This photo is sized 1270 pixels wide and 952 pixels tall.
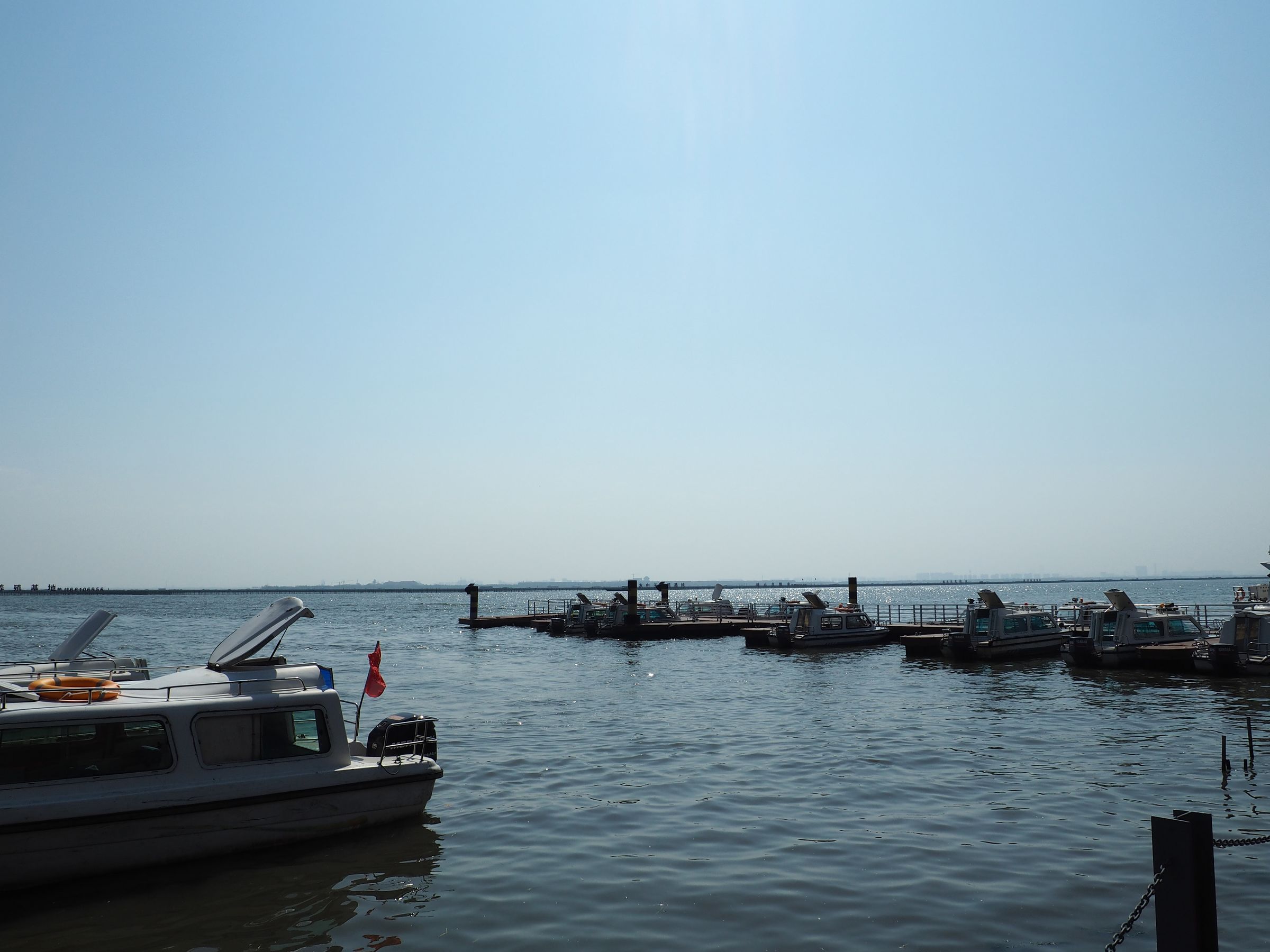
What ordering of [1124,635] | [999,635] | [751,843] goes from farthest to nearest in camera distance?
[999,635], [1124,635], [751,843]

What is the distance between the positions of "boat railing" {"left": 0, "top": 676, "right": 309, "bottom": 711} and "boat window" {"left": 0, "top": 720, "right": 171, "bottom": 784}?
0.46 m

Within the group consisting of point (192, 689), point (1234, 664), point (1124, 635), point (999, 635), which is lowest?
point (1234, 664)

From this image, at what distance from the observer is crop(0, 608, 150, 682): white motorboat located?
15250mm

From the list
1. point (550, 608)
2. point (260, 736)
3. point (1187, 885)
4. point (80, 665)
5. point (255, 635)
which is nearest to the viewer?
point (1187, 885)

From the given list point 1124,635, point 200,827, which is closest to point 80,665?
point 200,827

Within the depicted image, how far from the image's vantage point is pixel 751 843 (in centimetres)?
1428

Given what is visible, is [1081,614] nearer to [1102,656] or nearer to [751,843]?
[1102,656]

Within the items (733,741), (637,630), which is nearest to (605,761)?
(733,741)

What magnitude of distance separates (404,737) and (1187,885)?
13.1 m

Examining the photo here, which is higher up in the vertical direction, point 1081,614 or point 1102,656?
point 1081,614

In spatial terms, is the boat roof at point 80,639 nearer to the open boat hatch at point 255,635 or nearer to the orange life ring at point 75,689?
the orange life ring at point 75,689

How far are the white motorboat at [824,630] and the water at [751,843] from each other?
2304 centimetres

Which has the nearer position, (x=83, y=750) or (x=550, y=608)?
(x=83, y=750)

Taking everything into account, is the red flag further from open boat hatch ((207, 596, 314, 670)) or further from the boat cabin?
the boat cabin
